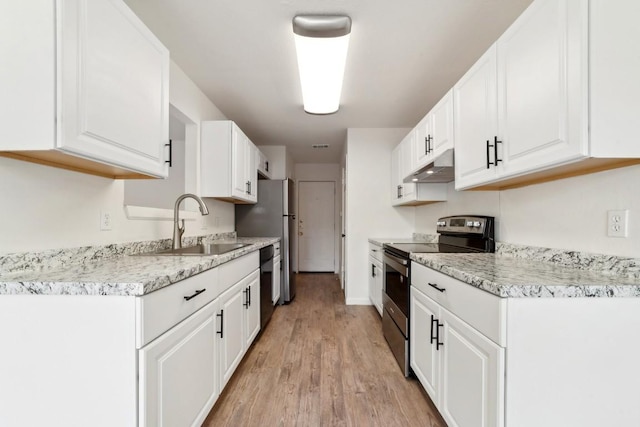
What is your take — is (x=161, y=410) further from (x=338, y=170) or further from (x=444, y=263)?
(x=338, y=170)

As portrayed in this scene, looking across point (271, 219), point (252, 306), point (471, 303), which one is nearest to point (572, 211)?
point (471, 303)

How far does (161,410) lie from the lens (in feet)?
3.59

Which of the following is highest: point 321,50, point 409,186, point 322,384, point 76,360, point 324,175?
point 321,50

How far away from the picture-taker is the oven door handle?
213cm

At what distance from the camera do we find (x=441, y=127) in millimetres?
2258

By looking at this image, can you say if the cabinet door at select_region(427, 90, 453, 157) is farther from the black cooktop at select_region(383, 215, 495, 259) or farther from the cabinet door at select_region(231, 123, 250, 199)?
the cabinet door at select_region(231, 123, 250, 199)

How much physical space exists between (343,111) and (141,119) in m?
2.37

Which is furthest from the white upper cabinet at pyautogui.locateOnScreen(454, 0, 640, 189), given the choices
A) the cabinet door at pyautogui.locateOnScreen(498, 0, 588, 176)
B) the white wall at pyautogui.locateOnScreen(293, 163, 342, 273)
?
the white wall at pyautogui.locateOnScreen(293, 163, 342, 273)

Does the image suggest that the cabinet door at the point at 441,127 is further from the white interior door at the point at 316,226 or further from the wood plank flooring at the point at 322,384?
the white interior door at the point at 316,226

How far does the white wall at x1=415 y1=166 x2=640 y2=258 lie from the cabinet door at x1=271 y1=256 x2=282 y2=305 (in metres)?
2.39

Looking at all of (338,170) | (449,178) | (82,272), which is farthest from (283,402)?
(338,170)

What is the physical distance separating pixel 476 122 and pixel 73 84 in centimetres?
192

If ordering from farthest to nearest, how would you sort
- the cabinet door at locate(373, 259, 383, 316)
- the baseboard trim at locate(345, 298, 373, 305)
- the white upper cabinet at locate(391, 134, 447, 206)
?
the baseboard trim at locate(345, 298, 373, 305) < the cabinet door at locate(373, 259, 383, 316) < the white upper cabinet at locate(391, 134, 447, 206)

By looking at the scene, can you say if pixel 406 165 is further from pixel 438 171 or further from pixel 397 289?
pixel 397 289
